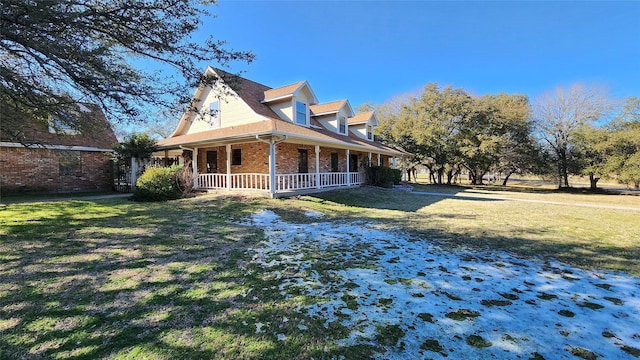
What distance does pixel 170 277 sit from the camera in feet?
12.4

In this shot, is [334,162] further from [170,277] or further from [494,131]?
[494,131]

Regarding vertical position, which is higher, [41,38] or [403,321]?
[41,38]

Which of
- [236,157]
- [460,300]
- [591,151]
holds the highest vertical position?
[591,151]

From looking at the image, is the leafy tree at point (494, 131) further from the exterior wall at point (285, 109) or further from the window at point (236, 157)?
the window at point (236, 157)

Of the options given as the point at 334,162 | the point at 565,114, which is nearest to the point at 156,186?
the point at 334,162

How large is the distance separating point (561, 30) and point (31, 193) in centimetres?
2857

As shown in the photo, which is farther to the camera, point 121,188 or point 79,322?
point 121,188

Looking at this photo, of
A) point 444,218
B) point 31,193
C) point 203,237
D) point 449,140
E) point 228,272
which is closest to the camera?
point 228,272

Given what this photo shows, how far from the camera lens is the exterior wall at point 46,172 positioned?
13.6 meters

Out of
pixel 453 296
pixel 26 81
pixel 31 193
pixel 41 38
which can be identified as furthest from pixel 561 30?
pixel 31 193

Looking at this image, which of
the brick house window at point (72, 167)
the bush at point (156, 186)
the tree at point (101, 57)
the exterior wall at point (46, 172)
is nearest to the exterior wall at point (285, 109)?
the bush at point (156, 186)

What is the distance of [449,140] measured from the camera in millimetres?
27281

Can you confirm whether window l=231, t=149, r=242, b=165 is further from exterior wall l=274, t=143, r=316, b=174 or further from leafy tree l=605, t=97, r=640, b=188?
leafy tree l=605, t=97, r=640, b=188

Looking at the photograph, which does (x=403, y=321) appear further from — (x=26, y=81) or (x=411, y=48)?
(x=411, y=48)
